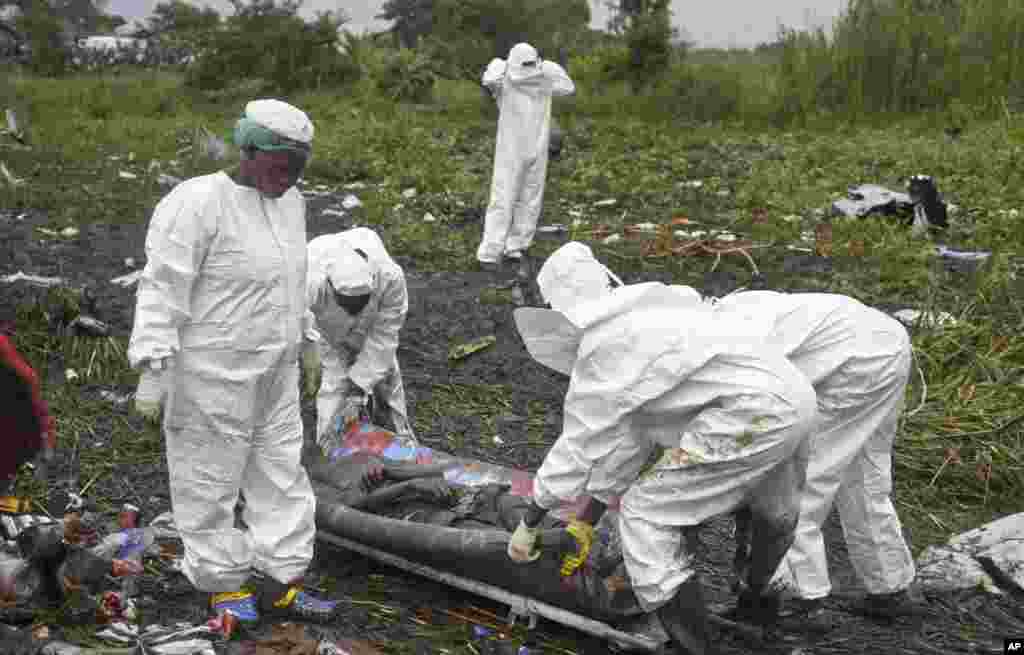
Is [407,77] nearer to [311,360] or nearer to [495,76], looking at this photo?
[495,76]

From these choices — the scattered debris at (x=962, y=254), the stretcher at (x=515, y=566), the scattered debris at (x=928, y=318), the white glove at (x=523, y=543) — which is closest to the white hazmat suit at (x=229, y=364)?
the stretcher at (x=515, y=566)

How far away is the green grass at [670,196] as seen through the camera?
5418mm

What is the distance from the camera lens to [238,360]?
3475mm

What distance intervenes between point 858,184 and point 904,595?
762 centimetres

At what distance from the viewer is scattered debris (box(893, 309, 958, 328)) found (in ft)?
20.9

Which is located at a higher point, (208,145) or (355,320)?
(208,145)

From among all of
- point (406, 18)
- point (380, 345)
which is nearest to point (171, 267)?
point (380, 345)

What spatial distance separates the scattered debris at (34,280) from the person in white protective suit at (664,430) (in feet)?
16.2

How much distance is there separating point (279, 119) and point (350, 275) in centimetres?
113

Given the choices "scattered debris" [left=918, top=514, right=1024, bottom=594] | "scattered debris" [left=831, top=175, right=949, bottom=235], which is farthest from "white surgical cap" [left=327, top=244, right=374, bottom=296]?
"scattered debris" [left=831, top=175, right=949, bottom=235]

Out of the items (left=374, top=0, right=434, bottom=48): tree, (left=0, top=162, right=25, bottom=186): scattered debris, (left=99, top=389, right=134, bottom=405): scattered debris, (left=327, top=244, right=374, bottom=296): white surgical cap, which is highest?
(left=374, top=0, right=434, bottom=48): tree

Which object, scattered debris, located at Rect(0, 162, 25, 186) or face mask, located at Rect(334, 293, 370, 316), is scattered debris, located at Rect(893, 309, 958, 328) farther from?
scattered debris, located at Rect(0, 162, 25, 186)

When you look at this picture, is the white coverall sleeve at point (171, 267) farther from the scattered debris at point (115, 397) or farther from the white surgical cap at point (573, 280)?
the scattered debris at point (115, 397)

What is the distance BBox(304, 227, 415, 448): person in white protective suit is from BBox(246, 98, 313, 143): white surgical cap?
3.49 feet
